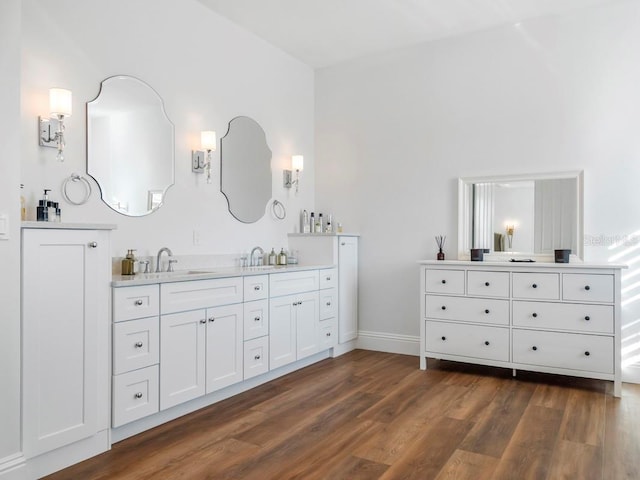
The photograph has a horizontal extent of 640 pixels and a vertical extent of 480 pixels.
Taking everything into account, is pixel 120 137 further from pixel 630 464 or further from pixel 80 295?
pixel 630 464

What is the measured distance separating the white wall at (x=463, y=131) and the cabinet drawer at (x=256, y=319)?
5.01 ft

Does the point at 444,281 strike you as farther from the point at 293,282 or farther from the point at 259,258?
the point at 259,258

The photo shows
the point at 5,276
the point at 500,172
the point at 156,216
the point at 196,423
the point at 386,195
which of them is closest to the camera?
the point at 5,276

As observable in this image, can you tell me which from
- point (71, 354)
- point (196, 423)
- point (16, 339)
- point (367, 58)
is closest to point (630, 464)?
point (196, 423)

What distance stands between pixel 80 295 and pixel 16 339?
A: 34cm

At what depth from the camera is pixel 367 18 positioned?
4102 millimetres

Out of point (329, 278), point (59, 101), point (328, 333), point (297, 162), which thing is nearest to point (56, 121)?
point (59, 101)

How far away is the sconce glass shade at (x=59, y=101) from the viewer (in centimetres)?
273

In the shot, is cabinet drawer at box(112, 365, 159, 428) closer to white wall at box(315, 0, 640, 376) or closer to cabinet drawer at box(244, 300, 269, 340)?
cabinet drawer at box(244, 300, 269, 340)

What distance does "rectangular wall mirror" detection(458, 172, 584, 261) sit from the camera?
3.97 metres

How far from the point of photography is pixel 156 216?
3459 mm

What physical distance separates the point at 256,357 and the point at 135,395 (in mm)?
1041

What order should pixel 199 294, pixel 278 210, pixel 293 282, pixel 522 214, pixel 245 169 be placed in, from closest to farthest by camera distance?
1. pixel 199 294
2. pixel 293 282
3. pixel 522 214
4. pixel 245 169
5. pixel 278 210

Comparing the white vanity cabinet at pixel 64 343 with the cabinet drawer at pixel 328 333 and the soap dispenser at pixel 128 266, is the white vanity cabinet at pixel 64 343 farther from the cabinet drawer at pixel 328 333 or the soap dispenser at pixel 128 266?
the cabinet drawer at pixel 328 333
